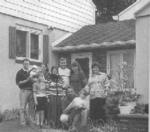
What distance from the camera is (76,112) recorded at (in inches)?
346

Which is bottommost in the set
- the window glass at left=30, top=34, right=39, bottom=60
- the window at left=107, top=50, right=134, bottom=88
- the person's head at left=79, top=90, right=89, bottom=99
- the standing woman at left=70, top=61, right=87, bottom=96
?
the person's head at left=79, top=90, right=89, bottom=99

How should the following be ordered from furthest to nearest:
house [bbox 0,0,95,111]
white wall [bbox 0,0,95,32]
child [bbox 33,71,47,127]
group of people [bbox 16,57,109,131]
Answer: white wall [bbox 0,0,95,32] → house [bbox 0,0,95,111] → child [bbox 33,71,47,127] → group of people [bbox 16,57,109,131]

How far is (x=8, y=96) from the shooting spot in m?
12.8

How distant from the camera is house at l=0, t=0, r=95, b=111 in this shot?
12.8m

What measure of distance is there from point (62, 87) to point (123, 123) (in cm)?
281

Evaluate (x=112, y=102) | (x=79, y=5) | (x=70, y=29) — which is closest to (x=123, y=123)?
(x=112, y=102)

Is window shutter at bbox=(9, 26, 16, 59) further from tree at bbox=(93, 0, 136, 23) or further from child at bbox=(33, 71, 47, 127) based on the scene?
tree at bbox=(93, 0, 136, 23)

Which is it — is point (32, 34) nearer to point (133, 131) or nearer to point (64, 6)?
point (64, 6)

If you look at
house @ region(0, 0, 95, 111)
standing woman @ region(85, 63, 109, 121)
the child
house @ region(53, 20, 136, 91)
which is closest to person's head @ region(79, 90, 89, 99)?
standing woman @ region(85, 63, 109, 121)

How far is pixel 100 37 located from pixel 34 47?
259 centimetres

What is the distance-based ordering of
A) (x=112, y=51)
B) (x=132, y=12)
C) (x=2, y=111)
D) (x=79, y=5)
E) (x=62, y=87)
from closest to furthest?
1. (x=132, y=12)
2. (x=62, y=87)
3. (x=2, y=111)
4. (x=112, y=51)
5. (x=79, y=5)

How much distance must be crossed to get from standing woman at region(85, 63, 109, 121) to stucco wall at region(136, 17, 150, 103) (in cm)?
101

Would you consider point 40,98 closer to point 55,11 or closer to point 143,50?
point 143,50

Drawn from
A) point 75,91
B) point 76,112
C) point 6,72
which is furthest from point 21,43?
point 76,112
